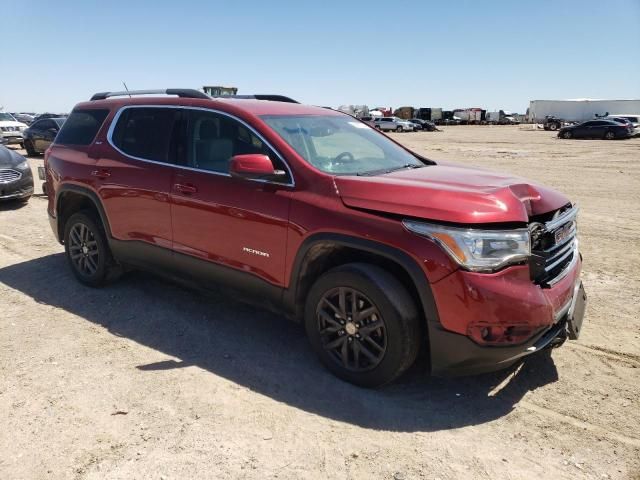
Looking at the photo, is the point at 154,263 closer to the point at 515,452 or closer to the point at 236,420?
the point at 236,420

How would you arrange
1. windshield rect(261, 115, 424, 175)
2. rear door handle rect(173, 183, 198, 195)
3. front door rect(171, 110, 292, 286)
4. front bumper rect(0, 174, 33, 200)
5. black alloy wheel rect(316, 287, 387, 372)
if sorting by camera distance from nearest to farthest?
black alloy wheel rect(316, 287, 387, 372), front door rect(171, 110, 292, 286), windshield rect(261, 115, 424, 175), rear door handle rect(173, 183, 198, 195), front bumper rect(0, 174, 33, 200)

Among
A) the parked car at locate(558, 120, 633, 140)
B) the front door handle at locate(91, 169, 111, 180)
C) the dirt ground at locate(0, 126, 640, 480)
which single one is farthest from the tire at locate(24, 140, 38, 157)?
the parked car at locate(558, 120, 633, 140)

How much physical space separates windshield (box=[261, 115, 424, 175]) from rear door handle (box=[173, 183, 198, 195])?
2.58 feet

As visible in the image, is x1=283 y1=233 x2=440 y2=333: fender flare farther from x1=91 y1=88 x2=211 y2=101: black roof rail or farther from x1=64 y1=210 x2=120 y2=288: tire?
x1=64 y1=210 x2=120 y2=288: tire

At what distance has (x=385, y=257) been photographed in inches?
126

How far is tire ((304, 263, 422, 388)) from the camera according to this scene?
3158 millimetres

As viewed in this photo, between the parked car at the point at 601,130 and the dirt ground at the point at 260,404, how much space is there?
113 feet

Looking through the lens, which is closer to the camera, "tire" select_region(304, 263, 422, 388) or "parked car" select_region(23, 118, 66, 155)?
"tire" select_region(304, 263, 422, 388)

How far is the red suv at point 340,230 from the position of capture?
9.77 feet

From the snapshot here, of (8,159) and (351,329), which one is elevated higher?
(8,159)

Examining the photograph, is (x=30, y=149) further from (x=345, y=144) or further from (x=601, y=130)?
(x=601, y=130)

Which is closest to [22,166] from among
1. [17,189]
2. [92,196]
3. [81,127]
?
[17,189]

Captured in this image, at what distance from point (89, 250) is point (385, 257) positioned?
338 cm

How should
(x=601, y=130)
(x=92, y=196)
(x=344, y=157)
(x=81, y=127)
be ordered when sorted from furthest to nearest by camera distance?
(x=601, y=130)
(x=81, y=127)
(x=92, y=196)
(x=344, y=157)
